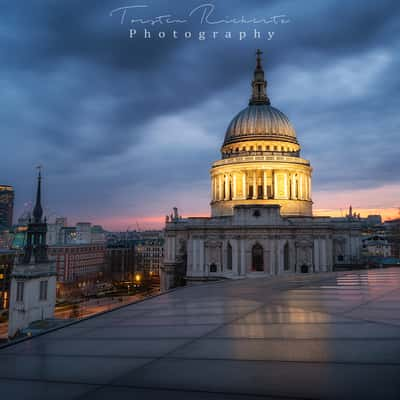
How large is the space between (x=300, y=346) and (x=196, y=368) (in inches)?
87.8

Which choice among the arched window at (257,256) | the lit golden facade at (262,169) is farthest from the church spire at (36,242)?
the lit golden facade at (262,169)

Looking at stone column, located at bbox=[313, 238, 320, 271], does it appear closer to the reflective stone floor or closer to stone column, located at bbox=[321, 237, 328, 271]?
stone column, located at bbox=[321, 237, 328, 271]

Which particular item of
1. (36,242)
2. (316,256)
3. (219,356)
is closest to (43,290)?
(36,242)

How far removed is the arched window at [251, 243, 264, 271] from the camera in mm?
56812

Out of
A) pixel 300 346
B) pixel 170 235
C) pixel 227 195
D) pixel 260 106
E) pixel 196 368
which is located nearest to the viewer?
pixel 196 368

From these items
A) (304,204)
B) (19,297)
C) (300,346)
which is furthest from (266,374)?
(304,204)

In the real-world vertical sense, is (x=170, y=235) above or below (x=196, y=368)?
above

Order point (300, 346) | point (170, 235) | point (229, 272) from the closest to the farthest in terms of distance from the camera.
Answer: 1. point (300, 346)
2. point (229, 272)
3. point (170, 235)

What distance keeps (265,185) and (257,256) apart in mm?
14231

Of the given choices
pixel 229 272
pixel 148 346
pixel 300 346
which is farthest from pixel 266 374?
pixel 229 272

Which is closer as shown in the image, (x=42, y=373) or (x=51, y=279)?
(x=42, y=373)

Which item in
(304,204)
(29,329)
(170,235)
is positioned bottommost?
(29,329)

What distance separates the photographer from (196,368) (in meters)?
6.30

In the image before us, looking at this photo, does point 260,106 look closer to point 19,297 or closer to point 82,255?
point 19,297
